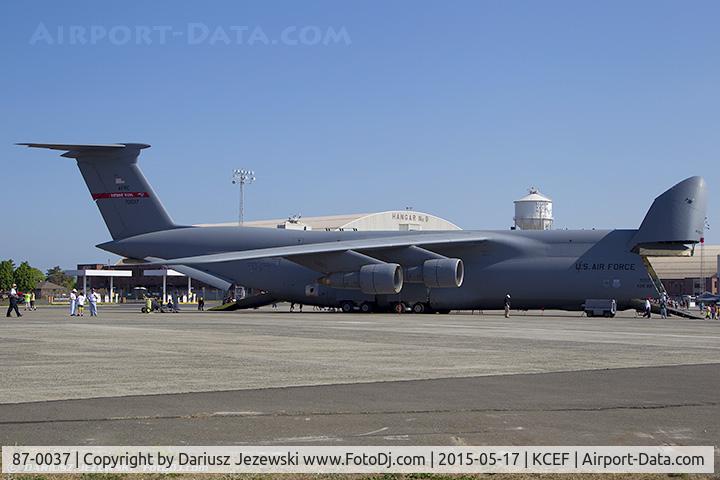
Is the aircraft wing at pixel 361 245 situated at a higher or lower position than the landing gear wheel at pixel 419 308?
higher

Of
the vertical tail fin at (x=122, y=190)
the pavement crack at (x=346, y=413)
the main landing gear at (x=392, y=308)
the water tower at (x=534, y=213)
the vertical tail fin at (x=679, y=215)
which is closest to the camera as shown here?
the pavement crack at (x=346, y=413)

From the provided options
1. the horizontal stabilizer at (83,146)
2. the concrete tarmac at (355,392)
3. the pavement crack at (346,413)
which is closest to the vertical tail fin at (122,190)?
the horizontal stabilizer at (83,146)

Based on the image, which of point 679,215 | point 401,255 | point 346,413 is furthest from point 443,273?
point 346,413

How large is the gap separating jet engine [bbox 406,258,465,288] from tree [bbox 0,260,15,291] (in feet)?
351

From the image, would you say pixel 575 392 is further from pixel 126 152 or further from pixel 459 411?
pixel 126 152

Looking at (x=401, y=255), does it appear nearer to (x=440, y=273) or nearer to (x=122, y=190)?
(x=440, y=273)

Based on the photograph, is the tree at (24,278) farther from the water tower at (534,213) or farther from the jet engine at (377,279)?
the jet engine at (377,279)

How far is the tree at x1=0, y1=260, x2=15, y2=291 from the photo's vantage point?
140125 millimetres

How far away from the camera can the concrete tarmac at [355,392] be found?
336 inches

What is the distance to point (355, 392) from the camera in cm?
1168

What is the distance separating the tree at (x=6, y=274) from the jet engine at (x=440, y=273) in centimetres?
10690

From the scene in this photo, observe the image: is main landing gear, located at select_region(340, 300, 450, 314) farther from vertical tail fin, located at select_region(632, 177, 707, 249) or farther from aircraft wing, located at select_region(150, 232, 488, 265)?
vertical tail fin, located at select_region(632, 177, 707, 249)

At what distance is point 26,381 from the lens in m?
12.7

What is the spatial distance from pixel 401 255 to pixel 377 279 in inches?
101
